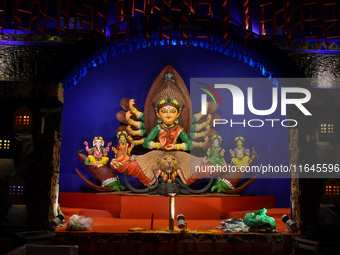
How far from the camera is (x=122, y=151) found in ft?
22.6

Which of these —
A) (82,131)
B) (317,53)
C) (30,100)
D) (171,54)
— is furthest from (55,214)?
(317,53)

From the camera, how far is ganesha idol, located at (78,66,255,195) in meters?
6.71

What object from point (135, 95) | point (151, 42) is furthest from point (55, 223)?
point (135, 95)

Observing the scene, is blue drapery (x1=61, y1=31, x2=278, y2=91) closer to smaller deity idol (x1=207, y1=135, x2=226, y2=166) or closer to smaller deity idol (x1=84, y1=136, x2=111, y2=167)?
smaller deity idol (x1=84, y1=136, x2=111, y2=167)

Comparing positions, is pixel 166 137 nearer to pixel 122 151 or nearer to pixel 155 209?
pixel 122 151

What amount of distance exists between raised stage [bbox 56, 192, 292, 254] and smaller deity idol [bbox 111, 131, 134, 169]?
636 mm

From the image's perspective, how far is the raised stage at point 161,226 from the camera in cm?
448

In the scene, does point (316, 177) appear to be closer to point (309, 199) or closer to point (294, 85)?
point (309, 199)

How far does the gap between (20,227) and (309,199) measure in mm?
3990

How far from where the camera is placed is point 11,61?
5.72m

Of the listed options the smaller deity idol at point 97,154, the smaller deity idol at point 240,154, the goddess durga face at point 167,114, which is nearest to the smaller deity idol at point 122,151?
the smaller deity idol at point 97,154

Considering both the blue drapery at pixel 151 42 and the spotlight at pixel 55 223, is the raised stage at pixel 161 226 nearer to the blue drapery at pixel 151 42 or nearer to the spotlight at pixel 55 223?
the spotlight at pixel 55 223

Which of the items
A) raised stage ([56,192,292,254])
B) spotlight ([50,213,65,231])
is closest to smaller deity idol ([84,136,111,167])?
raised stage ([56,192,292,254])

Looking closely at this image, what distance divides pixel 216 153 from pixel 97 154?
93.3 inches
